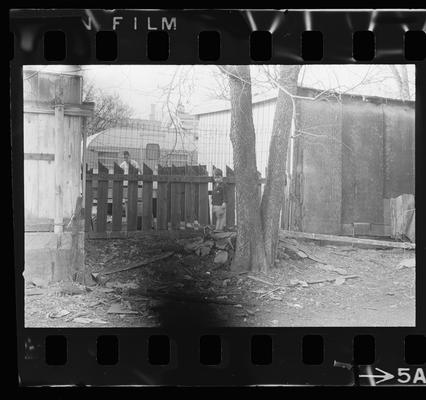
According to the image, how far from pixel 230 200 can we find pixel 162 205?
572 mm

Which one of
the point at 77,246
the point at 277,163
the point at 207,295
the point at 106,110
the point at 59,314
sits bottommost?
the point at 59,314

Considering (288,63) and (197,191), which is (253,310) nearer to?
(197,191)

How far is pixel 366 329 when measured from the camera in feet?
18.7

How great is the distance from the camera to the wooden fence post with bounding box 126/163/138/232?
19.0ft

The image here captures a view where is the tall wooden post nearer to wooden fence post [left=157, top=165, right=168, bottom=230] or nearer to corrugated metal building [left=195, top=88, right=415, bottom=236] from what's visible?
wooden fence post [left=157, top=165, right=168, bottom=230]

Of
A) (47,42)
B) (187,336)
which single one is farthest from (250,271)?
(47,42)

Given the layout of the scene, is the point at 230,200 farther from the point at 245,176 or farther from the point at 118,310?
the point at 118,310

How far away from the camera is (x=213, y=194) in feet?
18.8

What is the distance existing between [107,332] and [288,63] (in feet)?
8.69

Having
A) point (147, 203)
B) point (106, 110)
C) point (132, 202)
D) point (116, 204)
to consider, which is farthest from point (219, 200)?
point (106, 110)

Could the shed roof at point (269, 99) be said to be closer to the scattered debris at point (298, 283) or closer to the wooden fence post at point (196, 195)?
the wooden fence post at point (196, 195)

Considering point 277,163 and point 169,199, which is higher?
point 277,163

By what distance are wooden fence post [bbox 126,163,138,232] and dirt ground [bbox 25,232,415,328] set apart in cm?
16

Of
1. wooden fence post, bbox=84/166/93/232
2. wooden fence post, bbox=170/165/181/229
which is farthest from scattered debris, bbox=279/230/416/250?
wooden fence post, bbox=84/166/93/232
